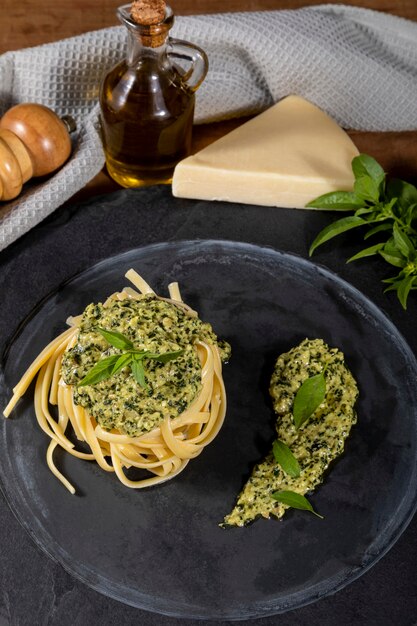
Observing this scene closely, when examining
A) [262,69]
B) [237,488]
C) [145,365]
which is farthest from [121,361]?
[262,69]

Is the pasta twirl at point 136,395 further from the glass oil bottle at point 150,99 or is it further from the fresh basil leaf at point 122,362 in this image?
the glass oil bottle at point 150,99

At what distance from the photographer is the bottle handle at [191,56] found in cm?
370

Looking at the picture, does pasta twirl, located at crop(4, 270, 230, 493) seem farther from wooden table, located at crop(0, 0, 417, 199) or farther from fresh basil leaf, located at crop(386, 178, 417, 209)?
wooden table, located at crop(0, 0, 417, 199)

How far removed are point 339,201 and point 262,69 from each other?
0.96m

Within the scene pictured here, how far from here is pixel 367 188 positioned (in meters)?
3.66

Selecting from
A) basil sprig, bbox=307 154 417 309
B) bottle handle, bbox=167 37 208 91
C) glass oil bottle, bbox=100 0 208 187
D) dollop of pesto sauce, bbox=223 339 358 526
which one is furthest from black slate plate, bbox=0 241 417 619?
bottle handle, bbox=167 37 208 91

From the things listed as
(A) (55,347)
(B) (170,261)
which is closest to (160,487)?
(A) (55,347)

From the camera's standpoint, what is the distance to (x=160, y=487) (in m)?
3.19

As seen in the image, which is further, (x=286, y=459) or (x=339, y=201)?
(x=339, y=201)

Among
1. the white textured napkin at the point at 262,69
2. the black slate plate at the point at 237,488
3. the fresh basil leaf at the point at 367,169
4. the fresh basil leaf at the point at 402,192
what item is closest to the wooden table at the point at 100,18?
the white textured napkin at the point at 262,69

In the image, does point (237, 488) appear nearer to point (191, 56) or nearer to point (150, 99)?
point (150, 99)

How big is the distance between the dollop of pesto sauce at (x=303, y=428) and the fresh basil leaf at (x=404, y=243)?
583mm

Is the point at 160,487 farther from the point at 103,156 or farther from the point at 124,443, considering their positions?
the point at 103,156

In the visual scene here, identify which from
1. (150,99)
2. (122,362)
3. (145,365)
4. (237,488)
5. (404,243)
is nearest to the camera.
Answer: (122,362)
